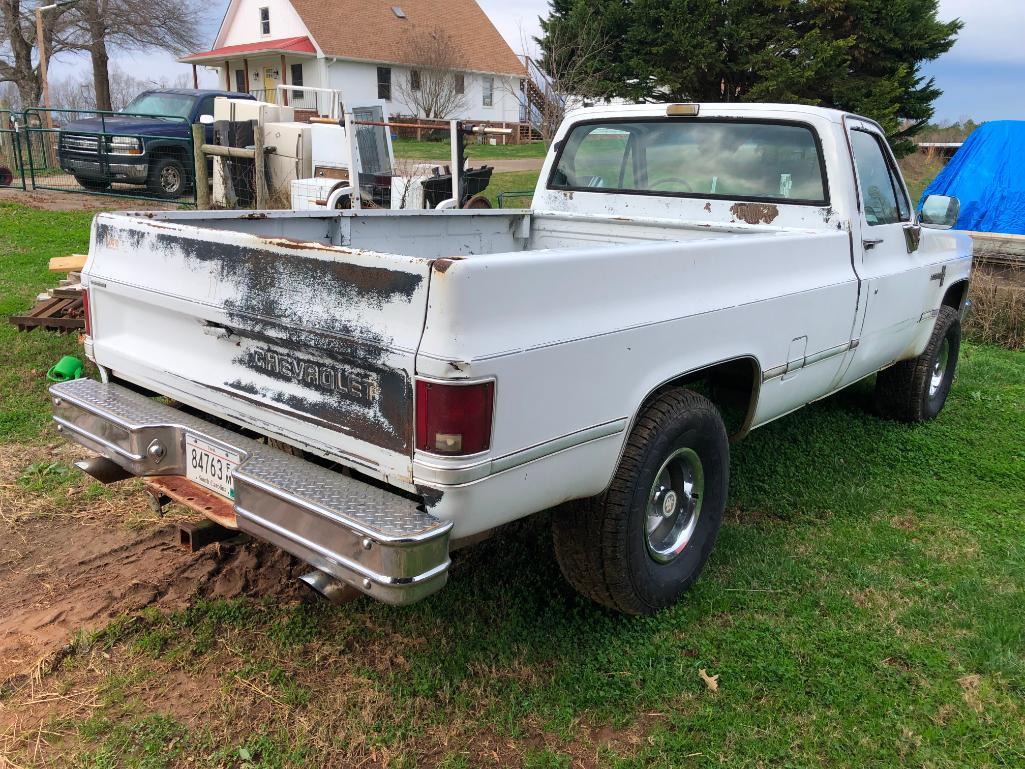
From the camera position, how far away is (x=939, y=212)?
480 cm

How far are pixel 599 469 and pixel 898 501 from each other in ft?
8.29

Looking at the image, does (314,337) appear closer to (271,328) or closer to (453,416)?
(271,328)

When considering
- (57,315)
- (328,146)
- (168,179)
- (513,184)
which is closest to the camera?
(57,315)

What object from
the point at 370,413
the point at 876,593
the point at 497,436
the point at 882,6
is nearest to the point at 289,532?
the point at 370,413

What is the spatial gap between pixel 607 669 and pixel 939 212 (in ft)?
11.2

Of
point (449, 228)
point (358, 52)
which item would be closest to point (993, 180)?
point (449, 228)

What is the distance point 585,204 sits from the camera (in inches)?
197

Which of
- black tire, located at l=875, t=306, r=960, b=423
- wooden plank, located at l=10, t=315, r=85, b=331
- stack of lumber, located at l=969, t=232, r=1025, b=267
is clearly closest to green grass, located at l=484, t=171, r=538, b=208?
stack of lumber, located at l=969, t=232, r=1025, b=267

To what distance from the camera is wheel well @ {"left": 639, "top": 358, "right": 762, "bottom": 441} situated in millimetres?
3439

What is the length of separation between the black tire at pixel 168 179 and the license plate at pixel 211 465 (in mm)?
12069

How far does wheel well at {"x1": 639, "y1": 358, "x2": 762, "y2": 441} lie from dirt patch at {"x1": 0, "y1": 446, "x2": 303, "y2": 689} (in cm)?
190

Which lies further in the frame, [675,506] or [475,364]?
[675,506]

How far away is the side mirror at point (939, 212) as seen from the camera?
479 centimetres

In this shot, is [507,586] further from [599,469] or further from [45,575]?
[45,575]
